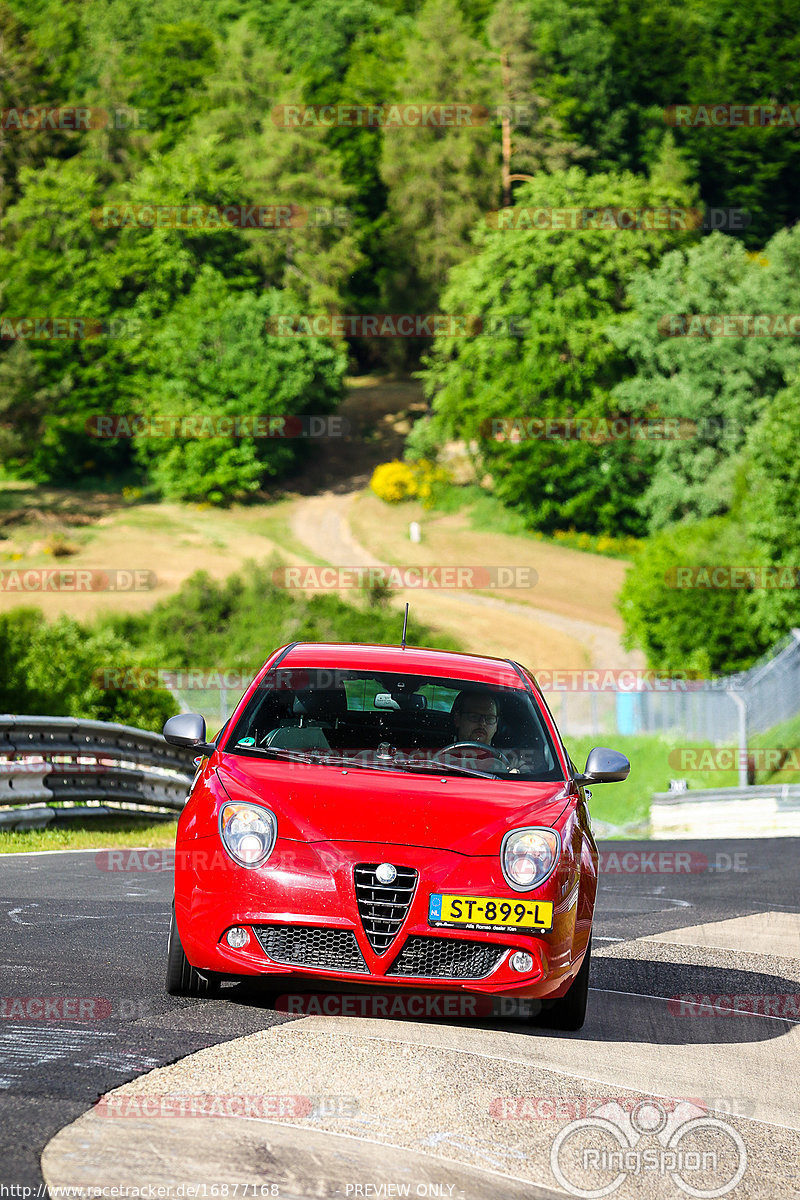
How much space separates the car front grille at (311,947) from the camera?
620 cm

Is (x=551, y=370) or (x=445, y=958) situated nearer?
(x=445, y=958)

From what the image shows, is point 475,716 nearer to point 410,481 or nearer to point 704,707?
point 704,707

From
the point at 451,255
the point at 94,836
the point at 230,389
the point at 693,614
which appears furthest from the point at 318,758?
the point at 451,255

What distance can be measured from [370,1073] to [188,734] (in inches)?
81.1

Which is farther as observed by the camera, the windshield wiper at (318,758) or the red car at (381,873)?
the windshield wiper at (318,758)

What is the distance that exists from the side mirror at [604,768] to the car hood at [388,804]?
19.8 inches

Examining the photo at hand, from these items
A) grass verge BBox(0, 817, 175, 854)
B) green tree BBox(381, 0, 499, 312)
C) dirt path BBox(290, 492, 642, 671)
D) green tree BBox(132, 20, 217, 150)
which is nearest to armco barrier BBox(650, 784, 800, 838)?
grass verge BBox(0, 817, 175, 854)

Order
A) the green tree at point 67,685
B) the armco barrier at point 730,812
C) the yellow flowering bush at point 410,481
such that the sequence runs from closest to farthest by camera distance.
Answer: the armco barrier at point 730,812
the green tree at point 67,685
the yellow flowering bush at point 410,481

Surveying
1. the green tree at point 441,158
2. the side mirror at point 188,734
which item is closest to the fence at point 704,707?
the side mirror at point 188,734

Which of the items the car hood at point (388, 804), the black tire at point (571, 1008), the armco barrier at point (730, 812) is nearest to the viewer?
the car hood at point (388, 804)

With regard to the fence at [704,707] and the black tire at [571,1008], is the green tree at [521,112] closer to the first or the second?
the fence at [704,707]

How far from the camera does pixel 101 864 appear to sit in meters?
13.4

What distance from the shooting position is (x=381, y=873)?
6.19m

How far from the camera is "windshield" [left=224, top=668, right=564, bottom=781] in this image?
718 centimetres
